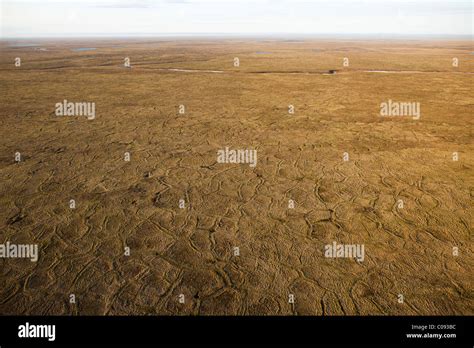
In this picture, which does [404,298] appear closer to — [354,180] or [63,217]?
[354,180]

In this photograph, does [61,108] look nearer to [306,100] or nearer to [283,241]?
[306,100]

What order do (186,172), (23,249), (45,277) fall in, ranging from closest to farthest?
(45,277) < (23,249) < (186,172)

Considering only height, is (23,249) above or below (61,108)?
below
